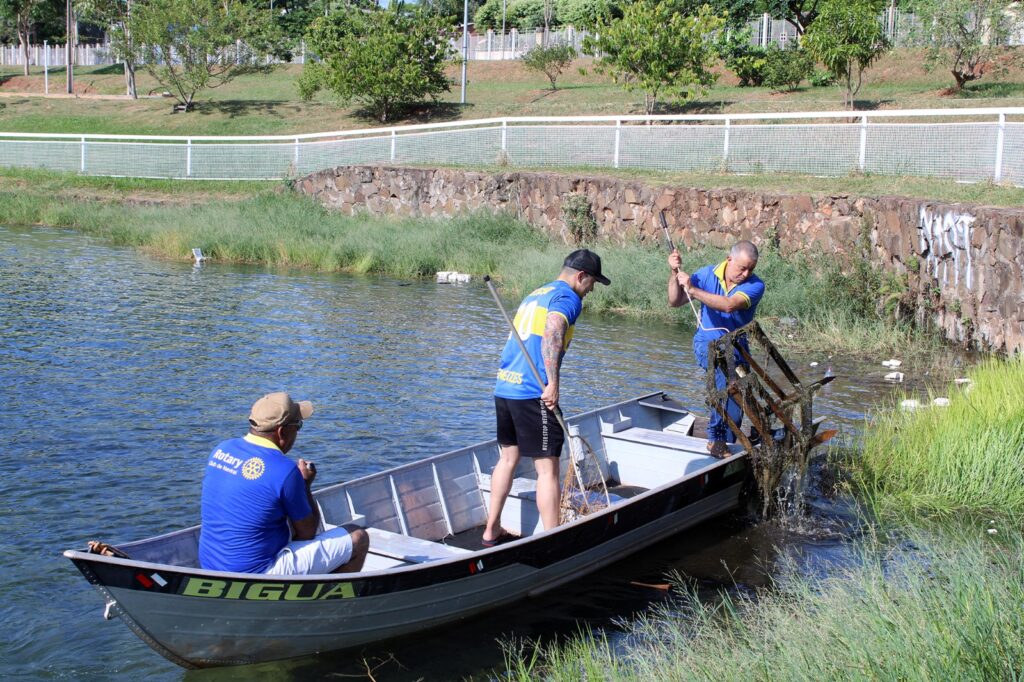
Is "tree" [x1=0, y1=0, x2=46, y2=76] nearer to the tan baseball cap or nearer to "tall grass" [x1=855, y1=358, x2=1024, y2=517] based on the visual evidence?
"tall grass" [x1=855, y1=358, x2=1024, y2=517]

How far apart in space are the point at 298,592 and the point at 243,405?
6390mm

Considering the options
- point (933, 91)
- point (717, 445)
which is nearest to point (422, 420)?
point (717, 445)

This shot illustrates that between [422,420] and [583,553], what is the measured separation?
14.4 feet

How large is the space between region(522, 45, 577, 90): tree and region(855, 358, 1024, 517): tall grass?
3903 centimetres

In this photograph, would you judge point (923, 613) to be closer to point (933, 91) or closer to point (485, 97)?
point (933, 91)

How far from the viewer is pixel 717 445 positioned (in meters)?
9.47

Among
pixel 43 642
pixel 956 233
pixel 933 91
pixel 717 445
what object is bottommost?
pixel 43 642

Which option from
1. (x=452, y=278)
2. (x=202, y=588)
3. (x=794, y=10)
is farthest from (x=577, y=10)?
(x=202, y=588)

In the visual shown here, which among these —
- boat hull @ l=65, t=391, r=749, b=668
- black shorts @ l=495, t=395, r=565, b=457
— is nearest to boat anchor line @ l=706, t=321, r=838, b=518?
boat hull @ l=65, t=391, r=749, b=668

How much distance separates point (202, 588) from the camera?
586 centimetres

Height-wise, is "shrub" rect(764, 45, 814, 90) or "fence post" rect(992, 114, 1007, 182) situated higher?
"shrub" rect(764, 45, 814, 90)

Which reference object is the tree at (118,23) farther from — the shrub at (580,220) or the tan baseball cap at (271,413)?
the tan baseball cap at (271,413)

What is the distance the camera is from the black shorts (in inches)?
292

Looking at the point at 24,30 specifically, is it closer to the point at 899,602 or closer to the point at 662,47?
the point at 662,47
